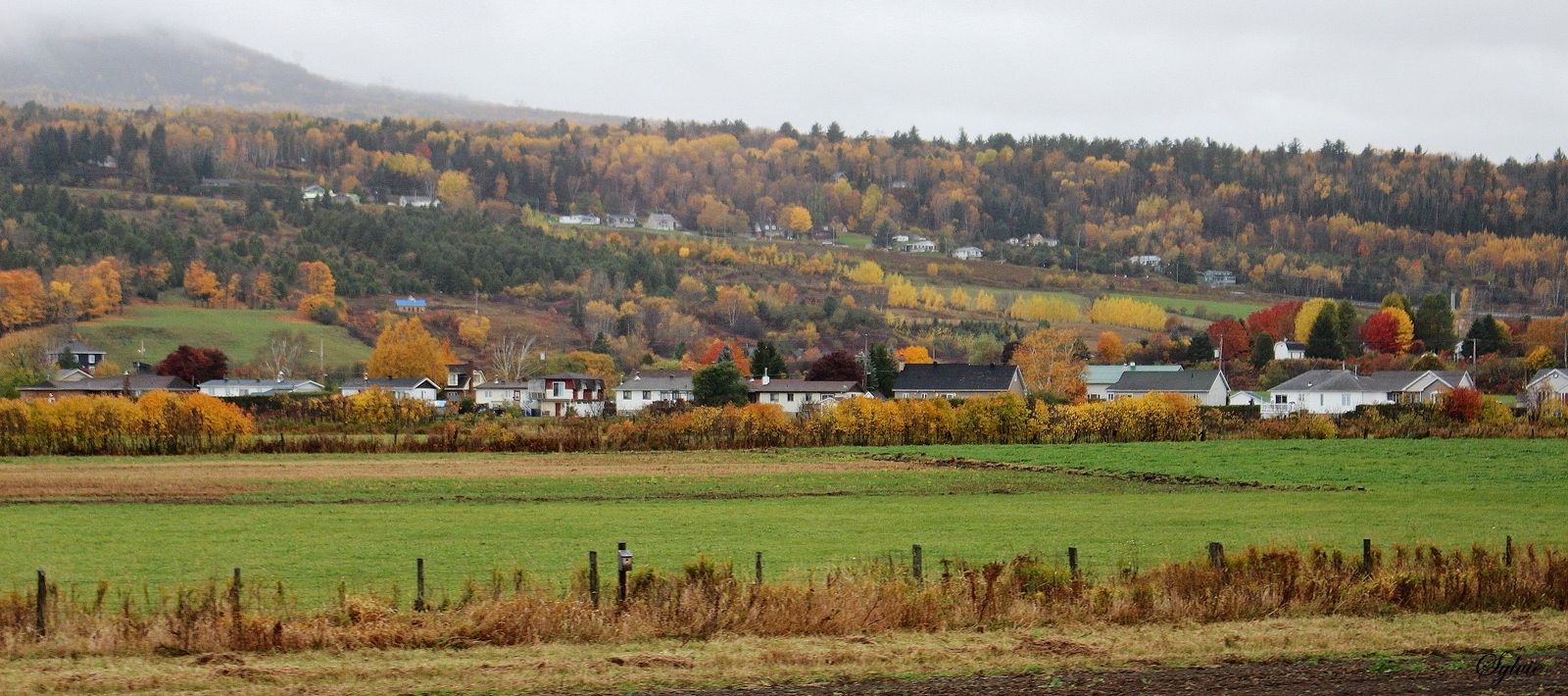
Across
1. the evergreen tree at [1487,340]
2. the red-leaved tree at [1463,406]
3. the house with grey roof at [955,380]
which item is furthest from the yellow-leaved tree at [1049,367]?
the evergreen tree at [1487,340]

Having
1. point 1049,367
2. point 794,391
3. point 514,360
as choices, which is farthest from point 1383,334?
point 514,360

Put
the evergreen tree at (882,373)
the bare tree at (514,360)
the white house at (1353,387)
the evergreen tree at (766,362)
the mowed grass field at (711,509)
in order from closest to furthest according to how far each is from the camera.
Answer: the mowed grass field at (711,509), the white house at (1353,387), the evergreen tree at (882,373), the evergreen tree at (766,362), the bare tree at (514,360)

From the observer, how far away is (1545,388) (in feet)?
266

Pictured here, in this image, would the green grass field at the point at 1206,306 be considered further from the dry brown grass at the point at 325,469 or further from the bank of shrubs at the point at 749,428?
the dry brown grass at the point at 325,469

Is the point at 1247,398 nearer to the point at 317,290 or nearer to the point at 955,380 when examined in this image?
the point at 955,380

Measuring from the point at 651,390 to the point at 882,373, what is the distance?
17877mm

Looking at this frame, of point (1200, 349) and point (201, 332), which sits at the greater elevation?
point (201, 332)

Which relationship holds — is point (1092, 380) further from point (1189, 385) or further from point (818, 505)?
point (818, 505)

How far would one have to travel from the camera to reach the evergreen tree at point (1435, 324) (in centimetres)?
12781

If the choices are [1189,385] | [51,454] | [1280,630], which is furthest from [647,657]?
[1189,385]

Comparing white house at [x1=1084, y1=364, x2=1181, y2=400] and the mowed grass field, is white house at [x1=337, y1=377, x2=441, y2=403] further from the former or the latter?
white house at [x1=1084, y1=364, x2=1181, y2=400]

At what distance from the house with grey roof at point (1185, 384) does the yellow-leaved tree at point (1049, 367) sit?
3.13 meters

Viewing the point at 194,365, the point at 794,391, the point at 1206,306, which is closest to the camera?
the point at 794,391

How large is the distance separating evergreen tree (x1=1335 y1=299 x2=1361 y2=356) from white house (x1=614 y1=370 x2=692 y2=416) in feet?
201
